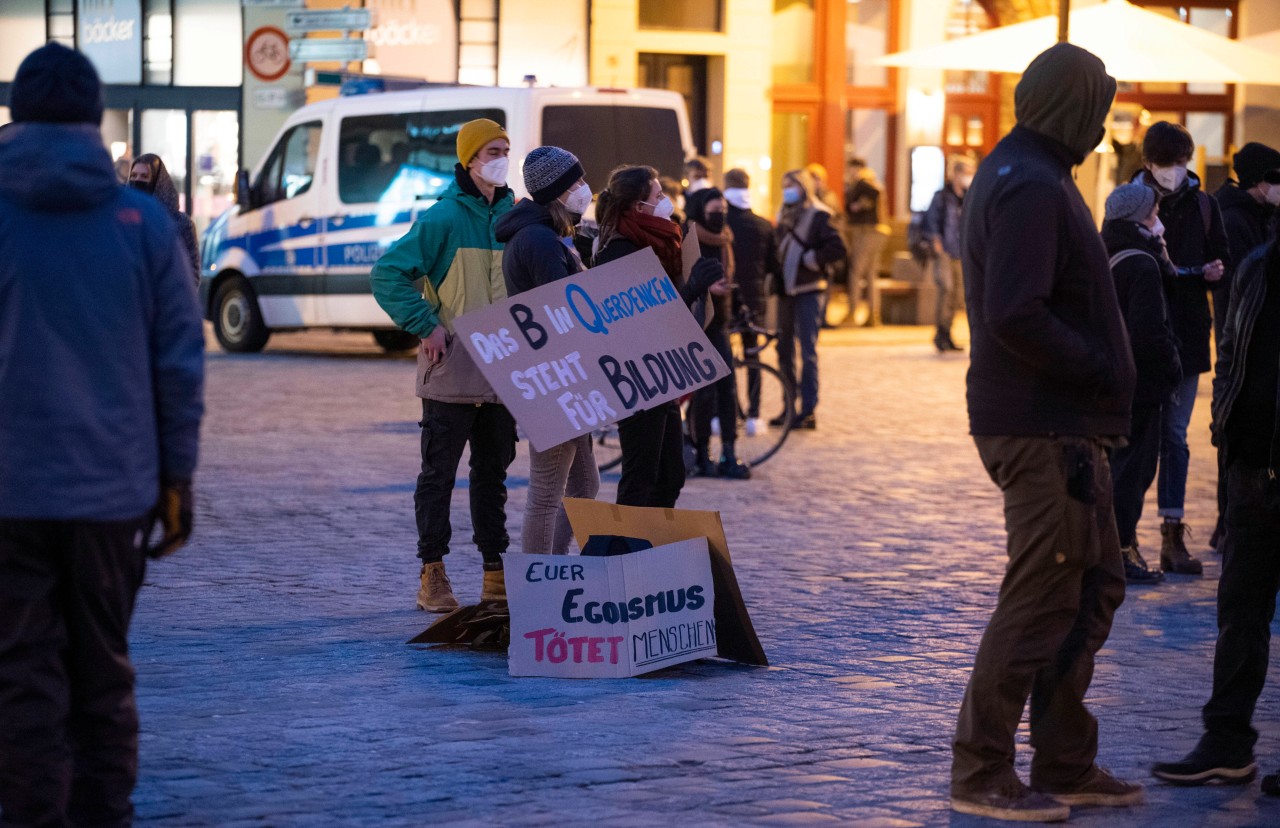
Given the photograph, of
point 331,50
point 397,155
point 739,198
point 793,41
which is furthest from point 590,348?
point 793,41

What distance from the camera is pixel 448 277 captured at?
7344 millimetres

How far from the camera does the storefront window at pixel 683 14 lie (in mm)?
27828

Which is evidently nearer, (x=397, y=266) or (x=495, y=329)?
(x=495, y=329)

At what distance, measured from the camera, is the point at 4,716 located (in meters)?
4.00

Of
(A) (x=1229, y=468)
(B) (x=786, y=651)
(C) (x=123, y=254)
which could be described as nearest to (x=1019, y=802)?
(A) (x=1229, y=468)

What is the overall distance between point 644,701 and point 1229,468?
190 cm

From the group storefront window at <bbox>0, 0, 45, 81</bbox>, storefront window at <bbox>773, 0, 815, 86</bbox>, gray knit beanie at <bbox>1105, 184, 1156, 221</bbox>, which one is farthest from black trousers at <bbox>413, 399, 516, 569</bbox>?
storefront window at <bbox>0, 0, 45, 81</bbox>

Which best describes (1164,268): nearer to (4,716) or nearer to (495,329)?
(495,329)

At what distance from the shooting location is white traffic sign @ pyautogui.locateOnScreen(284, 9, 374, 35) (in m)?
21.0

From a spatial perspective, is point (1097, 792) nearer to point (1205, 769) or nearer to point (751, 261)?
point (1205, 769)

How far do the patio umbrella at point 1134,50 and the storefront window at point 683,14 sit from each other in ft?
41.9

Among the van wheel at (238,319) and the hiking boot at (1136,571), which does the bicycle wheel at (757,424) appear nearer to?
the hiking boot at (1136,571)

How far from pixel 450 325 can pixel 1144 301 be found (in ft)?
8.97

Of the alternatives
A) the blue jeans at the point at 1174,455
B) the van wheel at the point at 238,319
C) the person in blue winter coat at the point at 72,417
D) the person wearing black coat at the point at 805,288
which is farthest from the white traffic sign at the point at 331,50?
the person in blue winter coat at the point at 72,417
